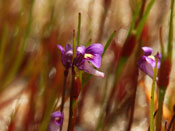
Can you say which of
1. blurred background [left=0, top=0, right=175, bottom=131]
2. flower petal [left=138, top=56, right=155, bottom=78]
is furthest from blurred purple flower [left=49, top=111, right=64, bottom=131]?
flower petal [left=138, top=56, right=155, bottom=78]

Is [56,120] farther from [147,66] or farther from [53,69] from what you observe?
[53,69]

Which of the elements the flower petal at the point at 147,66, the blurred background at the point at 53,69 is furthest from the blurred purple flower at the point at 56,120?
the flower petal at the point at 147,66

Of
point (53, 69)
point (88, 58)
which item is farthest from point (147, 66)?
point (53, 69)

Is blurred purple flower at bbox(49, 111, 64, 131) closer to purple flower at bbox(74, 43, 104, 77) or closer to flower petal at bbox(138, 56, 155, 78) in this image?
purple flower at bbox(74, 43, 104, 77)

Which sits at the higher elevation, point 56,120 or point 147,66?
point 147,66

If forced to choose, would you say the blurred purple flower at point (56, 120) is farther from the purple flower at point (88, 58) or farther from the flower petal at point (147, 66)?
the flower petal at point (147, 66)

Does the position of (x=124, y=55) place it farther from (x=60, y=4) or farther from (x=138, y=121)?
(x=60, y=4)
